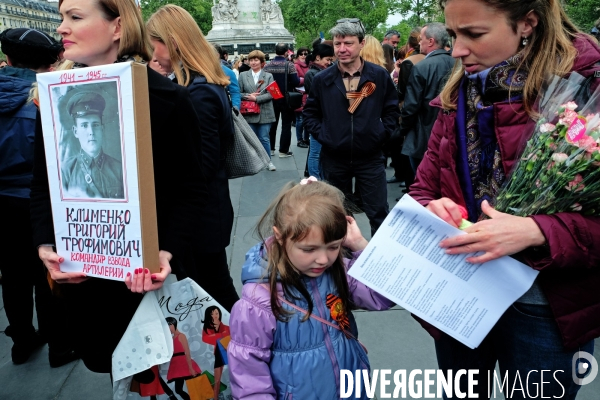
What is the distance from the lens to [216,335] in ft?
6.67

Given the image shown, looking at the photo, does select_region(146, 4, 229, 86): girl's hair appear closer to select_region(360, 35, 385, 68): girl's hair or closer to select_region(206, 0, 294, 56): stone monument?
select_region(360, 35, 385, 68): girl's hair

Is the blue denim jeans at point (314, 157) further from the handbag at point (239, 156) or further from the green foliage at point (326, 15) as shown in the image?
the green foliage at point (326, 15)

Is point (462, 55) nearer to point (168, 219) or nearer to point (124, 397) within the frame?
point (168, 219)

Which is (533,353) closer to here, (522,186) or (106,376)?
(522,186)

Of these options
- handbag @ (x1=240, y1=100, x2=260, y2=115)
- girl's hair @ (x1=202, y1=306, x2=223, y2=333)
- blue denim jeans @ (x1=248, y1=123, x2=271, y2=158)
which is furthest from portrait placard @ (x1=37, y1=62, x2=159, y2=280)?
blue denim jeans @ (x1=248, y1=123, x2=271, y2=158)

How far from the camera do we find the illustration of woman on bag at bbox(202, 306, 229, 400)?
6.55 ft

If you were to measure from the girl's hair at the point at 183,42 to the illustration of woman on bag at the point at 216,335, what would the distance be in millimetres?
1460

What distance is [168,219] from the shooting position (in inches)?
75.6

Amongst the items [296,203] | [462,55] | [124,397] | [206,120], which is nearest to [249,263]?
[296,203]

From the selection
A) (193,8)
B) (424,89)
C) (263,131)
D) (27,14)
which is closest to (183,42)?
(424,89)

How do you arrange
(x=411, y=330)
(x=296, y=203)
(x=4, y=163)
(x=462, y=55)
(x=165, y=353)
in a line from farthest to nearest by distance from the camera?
(x=411, y=330) < (x=4, y=163) < (x=296, y=203) < (x=165, y=353) < (x=462, y=55)

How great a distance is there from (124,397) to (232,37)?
121ft

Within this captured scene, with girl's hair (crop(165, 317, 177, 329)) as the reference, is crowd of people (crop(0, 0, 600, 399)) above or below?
above

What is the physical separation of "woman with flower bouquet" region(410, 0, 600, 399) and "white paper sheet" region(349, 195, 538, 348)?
0.06 m
